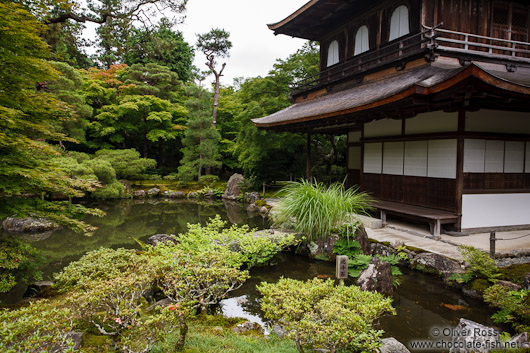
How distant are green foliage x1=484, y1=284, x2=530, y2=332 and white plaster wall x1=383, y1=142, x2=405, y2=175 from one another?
5.01 m

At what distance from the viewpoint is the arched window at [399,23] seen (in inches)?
364

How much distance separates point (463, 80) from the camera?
5.40m

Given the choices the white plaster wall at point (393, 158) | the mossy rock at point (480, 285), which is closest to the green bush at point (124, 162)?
the white plaster wall at point (393, 158)

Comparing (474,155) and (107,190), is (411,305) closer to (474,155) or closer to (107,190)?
(474,155)

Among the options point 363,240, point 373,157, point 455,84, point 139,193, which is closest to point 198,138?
point 139,193

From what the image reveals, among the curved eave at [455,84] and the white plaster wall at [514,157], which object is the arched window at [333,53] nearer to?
the curved eave at [455,84]

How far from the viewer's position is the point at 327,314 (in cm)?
257

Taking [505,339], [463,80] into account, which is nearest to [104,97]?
[463,80]

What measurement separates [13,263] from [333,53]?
12572 mm

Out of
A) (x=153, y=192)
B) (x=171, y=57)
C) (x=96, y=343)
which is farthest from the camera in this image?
(x=171, y=57)

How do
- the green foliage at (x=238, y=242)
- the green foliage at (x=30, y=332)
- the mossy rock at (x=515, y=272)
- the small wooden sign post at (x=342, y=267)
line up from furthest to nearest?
1. the green foliage at (x=238, y=242)
2. the mossy rock at (x=515, y=272)
3. the small wooden sign post at (x=342, y=267)
4. the green foliage at (x=30, y=332)

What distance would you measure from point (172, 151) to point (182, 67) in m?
7.25

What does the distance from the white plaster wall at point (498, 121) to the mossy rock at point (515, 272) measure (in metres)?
3.34

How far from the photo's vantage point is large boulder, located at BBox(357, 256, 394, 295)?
15.3 feet
